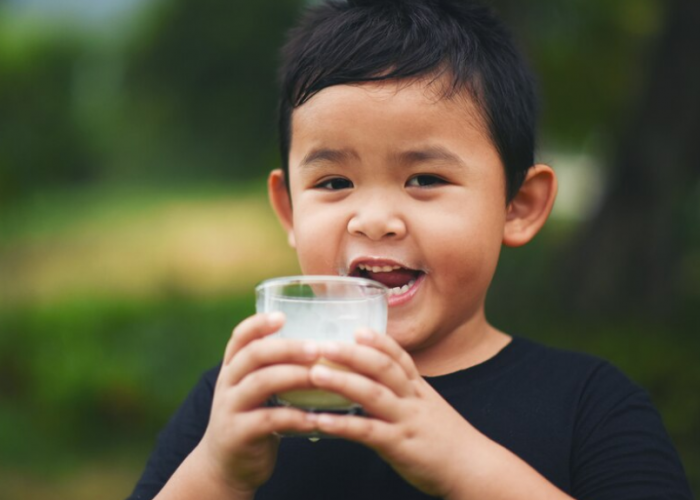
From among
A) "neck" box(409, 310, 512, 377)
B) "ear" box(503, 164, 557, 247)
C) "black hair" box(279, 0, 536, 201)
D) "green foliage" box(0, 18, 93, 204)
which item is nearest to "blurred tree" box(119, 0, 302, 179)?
"green foliage" box(0, 18, 93, 204)

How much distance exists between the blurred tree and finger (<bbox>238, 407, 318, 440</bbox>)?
220 inches

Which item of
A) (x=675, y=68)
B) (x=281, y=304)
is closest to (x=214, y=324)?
(x=675, y=68)

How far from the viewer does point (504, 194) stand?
2238mm

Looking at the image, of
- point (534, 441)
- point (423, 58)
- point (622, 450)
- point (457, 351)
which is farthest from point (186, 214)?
point (622, 450)

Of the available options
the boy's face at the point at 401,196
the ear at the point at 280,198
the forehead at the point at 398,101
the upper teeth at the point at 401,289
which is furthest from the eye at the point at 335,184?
the ear at the point at 280,198

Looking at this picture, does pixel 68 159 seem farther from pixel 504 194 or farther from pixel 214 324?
pixel 504 194

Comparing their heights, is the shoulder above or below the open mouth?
below

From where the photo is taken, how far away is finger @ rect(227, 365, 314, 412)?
1.52 m

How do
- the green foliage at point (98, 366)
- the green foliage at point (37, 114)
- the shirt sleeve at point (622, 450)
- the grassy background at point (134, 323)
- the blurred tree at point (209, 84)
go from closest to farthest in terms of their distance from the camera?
the shirt sleeve at point (622, 450)
the grassy background at point (134, 323)
the green foliage at point (98, 366)
the green foliage at point (37, 114)
the blurred tree at point (209, 84)

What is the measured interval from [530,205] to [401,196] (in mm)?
521

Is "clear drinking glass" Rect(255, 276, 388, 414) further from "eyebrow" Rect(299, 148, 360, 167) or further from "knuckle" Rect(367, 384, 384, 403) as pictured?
"eyebrow" Rect(299, 148, 360, 167)

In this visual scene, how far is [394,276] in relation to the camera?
205 cm

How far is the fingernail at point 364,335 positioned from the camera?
154 cm

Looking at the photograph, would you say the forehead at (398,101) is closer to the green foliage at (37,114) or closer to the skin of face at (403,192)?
the skin of face at (403,192)
